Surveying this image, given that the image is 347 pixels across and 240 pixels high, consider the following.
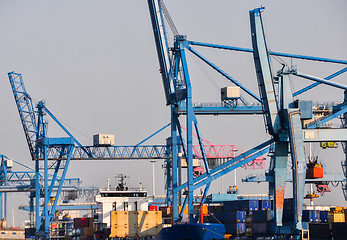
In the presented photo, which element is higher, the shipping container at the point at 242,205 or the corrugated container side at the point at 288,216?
the shipping container at the point at 242,205

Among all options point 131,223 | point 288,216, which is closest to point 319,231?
point 288,216

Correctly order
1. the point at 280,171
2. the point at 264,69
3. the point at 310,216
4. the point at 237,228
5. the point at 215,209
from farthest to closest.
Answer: the point at 215,209, the point at 237,228, the point at 310,216, the point at 280,171, the point at 264,69

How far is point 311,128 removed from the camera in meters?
66.6

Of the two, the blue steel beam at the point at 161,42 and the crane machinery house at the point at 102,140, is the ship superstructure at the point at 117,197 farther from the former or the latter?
the crane machinery house at the point at 102,140

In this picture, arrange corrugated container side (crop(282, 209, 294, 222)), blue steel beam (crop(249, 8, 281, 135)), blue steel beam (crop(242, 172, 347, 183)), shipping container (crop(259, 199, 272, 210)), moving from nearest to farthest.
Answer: blue steel beam (crop(249, 8, 281, 135)), corrugated container side (crop(282, 209, 294, 222)), shipping container (crop(259, 199, 272, 210)), blue steel beam (crop(242, 172, 347, 183))

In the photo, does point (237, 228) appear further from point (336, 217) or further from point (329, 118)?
point (329, 118)

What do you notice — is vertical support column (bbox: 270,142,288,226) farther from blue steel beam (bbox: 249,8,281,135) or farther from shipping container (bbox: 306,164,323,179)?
shipping container (bbox: 306,164,323,179)

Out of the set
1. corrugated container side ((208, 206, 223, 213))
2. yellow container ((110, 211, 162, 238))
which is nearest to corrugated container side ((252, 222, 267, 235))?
corrugated container side ((208, 206, 223, 213))

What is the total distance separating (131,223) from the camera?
233 ft

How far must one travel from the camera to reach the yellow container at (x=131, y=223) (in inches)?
2778

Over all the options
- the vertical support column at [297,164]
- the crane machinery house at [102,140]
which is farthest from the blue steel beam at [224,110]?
the crane machinery house at [102,140]

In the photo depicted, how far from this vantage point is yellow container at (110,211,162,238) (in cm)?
7056

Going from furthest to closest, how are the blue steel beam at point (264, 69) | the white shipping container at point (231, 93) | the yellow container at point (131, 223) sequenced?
1. the white shipping container at point (231, 93)
2. the yellow container at point (131, 223)
3. the blue steel beam at point (264, 69)

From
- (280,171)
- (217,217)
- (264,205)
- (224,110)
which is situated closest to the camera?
(280,171)
